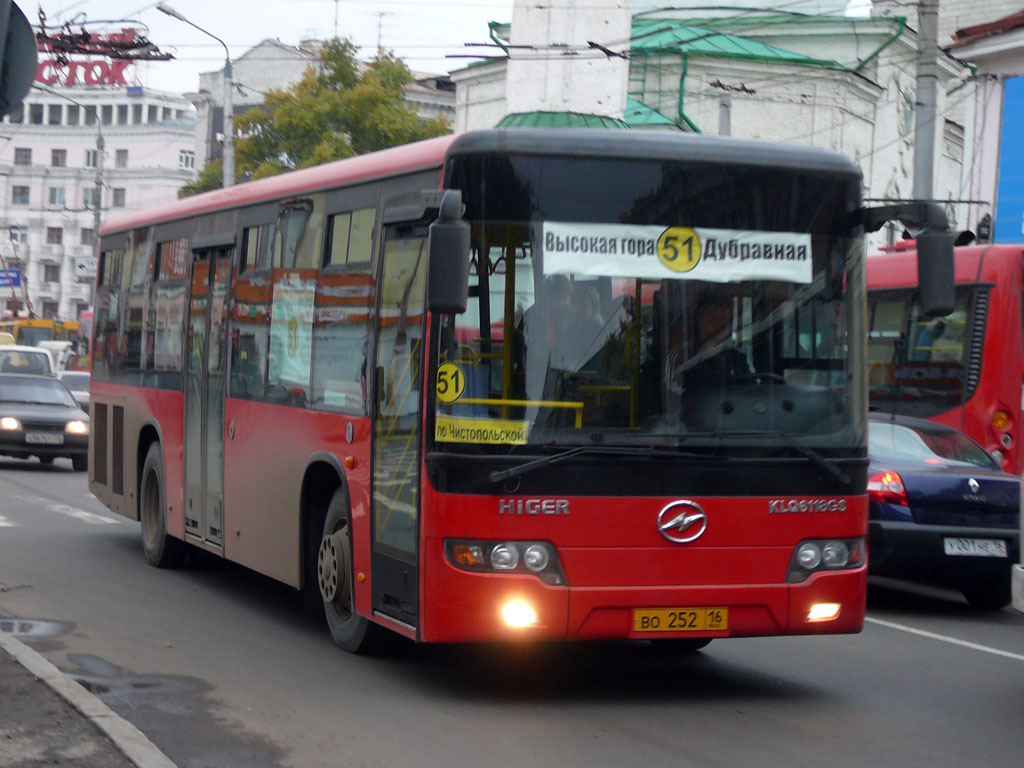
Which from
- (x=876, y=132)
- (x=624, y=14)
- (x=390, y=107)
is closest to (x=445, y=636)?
(x=624, y=14)

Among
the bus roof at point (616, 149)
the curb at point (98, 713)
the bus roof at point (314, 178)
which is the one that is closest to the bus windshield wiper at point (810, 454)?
the bus roof at point (616, 149)

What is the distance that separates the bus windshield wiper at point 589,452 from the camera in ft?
24.4

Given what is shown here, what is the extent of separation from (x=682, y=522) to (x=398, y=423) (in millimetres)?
1456

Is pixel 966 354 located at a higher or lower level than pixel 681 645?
higher

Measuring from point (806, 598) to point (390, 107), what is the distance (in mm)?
44309

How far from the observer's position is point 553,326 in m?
7.48

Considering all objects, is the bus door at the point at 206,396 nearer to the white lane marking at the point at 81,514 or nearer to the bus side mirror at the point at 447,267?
the bus side mirror at the point at 447,267

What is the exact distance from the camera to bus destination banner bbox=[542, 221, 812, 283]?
24.7 feet

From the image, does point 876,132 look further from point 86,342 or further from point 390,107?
point 86,342

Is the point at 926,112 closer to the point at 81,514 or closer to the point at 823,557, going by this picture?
the point at 81,514

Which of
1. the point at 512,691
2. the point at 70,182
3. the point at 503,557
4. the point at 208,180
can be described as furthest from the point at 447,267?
the point at 70,182

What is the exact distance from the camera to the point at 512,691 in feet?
26.5

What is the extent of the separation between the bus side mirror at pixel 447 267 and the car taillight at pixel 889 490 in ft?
19.9

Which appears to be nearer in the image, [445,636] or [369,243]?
[445,636]
